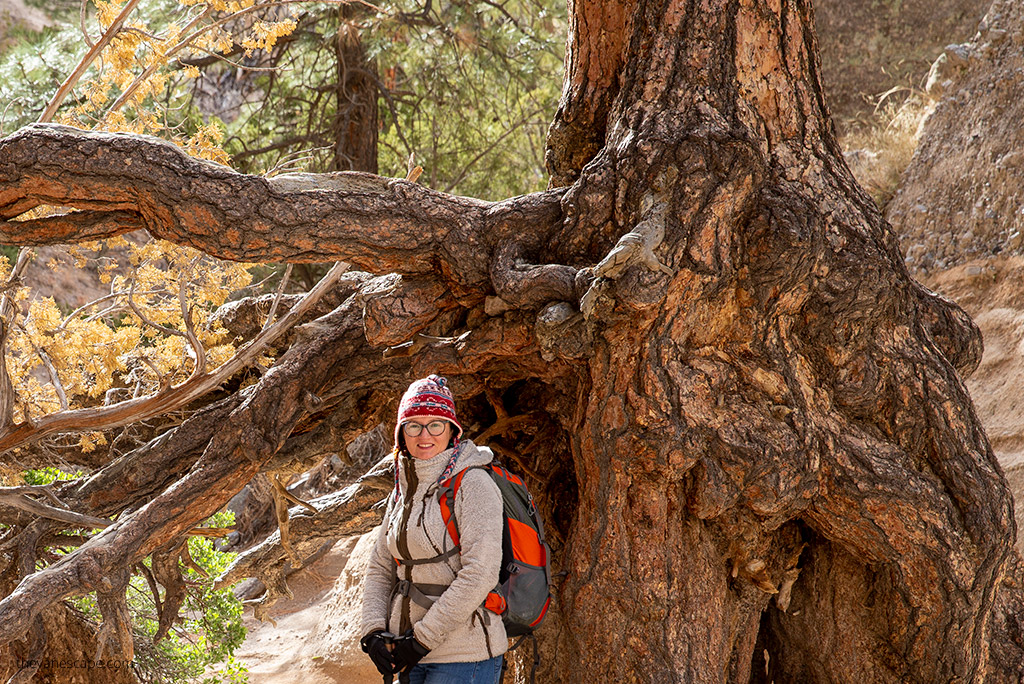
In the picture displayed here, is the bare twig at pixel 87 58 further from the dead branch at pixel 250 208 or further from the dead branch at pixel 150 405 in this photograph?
the dead branch at pixel 150 405

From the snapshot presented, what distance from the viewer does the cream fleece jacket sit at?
2781mm

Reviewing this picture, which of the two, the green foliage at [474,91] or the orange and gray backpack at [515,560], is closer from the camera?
the orange and gray backpack at [515,560]

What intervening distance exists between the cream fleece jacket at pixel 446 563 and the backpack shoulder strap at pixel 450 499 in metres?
0.02

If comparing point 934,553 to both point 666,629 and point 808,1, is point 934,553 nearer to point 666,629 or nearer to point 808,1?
point 666,629

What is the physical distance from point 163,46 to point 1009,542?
16.1 feet

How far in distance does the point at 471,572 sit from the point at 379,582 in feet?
1.58

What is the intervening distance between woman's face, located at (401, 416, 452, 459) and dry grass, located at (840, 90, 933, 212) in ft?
18.6

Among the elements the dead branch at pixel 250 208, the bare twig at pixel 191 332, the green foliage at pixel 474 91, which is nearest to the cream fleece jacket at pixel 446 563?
the dead branch at pixel 250 208

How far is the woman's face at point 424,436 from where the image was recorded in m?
2.98

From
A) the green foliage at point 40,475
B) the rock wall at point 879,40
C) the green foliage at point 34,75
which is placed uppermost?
the rock wall at point 879,40

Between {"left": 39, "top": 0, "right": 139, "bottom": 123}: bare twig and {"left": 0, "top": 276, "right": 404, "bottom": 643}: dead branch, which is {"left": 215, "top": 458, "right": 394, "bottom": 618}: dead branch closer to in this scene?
{"left": 0, "top": 276, "right": 404, "bottom": 643}: dead branch

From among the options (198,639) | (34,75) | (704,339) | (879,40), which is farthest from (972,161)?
(34,75)

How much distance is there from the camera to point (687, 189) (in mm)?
3320

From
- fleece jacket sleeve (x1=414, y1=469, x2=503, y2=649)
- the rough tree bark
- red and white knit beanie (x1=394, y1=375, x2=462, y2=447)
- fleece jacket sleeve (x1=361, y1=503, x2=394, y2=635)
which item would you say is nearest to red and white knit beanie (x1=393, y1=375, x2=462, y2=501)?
red and white knit beanie (x1=394, y1=375, x2=462, y2=447)
